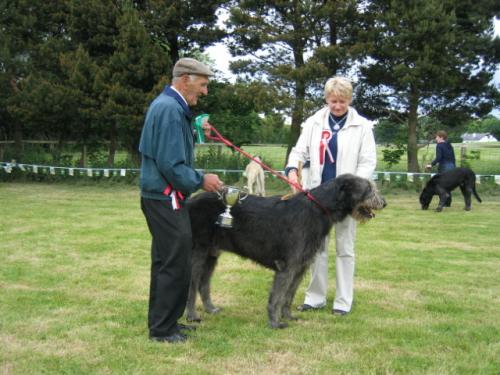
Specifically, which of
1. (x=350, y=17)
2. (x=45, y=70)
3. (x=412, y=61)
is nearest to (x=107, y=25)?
(x=45, y=70)

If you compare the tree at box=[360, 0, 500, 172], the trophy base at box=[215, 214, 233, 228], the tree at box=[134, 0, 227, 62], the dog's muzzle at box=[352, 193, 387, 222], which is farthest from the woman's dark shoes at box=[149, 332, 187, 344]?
the tree at box=[134, 0, 227, 62]

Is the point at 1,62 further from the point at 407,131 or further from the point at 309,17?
the point at 407,131

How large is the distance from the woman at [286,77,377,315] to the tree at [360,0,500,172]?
484 inches

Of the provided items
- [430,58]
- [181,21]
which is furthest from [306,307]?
[181,21]

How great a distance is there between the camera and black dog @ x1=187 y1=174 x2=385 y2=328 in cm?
467

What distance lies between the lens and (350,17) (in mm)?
17766

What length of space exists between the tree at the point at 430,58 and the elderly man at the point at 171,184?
1369 centimetres

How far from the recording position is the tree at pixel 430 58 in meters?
16.4

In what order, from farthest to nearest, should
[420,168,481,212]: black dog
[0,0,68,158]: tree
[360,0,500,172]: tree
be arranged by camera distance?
[0,0,68,158]: tree → [360,0,500,172]: tree → [420,168,481,212]: black dog

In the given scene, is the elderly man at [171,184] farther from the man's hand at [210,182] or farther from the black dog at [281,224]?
the black dog at [281,224]

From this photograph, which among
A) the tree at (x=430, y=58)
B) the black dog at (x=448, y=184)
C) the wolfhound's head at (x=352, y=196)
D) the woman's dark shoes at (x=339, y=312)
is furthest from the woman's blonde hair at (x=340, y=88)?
the tree at (x=430, y=58)

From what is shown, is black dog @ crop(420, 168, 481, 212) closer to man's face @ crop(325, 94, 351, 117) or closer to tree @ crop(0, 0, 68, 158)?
man's face @ crop(325, 94, 351, 117)

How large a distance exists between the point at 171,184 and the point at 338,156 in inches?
72.1

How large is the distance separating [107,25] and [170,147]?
17332 millimetres
